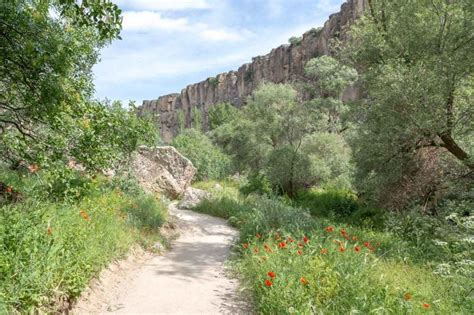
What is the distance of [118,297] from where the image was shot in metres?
5.16

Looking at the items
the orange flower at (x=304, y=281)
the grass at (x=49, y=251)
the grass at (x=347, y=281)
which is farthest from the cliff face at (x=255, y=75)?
the orange flower at (x=304, y=281)

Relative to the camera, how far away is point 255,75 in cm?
6281

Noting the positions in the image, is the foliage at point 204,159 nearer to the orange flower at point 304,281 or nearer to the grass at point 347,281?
the grass at point 347,281

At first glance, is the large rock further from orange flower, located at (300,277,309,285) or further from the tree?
orange flower, located at (300,277,309,285)

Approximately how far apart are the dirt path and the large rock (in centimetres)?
930

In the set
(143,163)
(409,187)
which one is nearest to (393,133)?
(409,187)

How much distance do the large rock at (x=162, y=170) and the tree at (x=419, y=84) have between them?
9.84 m

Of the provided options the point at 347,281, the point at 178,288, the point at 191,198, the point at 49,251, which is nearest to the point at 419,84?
the point at 347,281

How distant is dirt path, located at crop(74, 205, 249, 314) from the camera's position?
478 cm

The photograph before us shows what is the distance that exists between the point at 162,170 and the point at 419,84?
12.5m

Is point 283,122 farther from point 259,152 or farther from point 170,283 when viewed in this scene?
point 170,283

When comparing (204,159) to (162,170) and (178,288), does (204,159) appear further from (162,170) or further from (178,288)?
(178,288)

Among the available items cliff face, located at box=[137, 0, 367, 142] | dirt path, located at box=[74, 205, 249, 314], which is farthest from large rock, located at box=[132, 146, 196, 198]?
cliff face, located at box=[137, 0, 367, 142]

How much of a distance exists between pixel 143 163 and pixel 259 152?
743cm
